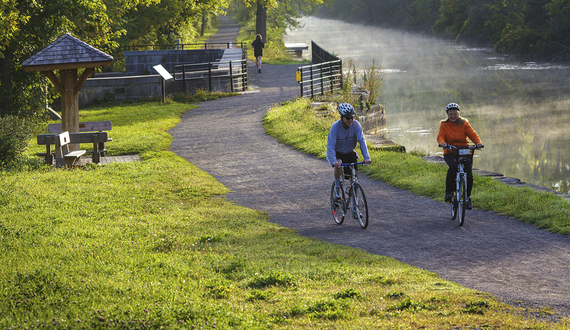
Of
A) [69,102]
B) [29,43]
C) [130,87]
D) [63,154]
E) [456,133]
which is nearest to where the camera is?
[456,133]

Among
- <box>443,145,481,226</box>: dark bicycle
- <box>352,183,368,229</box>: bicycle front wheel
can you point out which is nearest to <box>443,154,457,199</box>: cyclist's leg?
<box>443,145,481,226</box>: dark bicycle

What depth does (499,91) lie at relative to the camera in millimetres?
31078

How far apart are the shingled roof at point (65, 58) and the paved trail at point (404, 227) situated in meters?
3.29

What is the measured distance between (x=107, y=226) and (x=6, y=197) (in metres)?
2.51

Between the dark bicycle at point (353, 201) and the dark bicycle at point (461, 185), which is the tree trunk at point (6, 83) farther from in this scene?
the dark bicycle at point (461, 185)

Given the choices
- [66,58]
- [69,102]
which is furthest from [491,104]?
[66,58]

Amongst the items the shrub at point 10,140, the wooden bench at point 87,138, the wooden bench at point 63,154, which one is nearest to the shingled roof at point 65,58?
the shrub at point 10,140

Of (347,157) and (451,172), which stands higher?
(347,157)

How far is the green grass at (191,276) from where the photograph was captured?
16.4 feet

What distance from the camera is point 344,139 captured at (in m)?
8.52

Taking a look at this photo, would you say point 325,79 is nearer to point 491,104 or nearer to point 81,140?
point 491,104

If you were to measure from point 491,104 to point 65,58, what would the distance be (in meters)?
20.3

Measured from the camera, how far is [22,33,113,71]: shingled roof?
44.3ft

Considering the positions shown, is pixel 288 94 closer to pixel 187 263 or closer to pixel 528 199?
pixel 528 199
